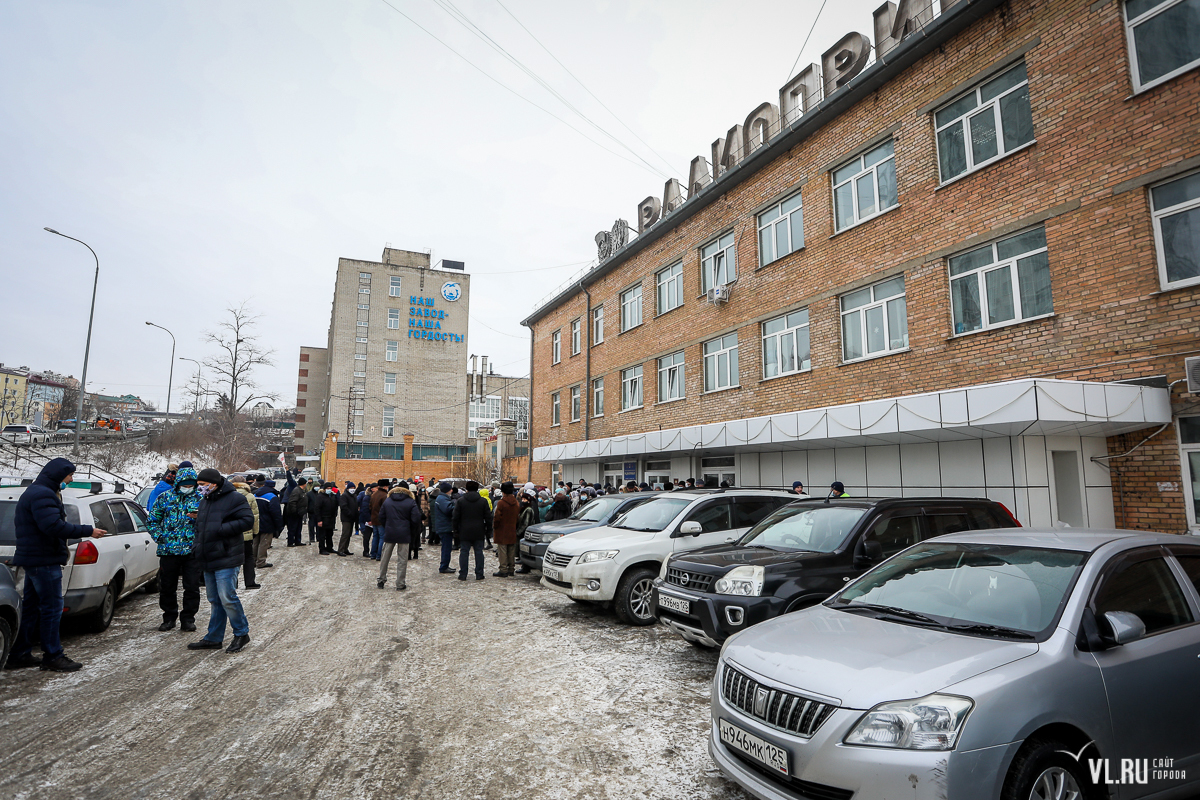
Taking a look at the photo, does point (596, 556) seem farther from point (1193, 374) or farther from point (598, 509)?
point (1193, 374)

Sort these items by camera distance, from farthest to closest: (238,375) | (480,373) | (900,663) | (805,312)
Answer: (480,373)
(238,375)
(805,312)
(900,663)

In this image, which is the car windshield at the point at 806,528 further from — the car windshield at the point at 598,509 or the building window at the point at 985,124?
the building window at the point at 985,124

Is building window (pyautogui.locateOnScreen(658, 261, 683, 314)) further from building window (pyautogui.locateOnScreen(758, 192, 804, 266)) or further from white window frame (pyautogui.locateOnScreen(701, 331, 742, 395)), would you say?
building window (pyautogui.locateOnScreen(758, 192, 804, 266))

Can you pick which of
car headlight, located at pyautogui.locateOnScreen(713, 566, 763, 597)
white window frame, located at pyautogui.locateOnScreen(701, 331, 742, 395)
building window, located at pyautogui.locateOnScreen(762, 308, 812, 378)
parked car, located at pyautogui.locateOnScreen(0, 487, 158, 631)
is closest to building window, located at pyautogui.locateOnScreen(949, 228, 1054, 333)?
building window, located at pyautogui.locateOnScreen(762, 308, 812, 378)

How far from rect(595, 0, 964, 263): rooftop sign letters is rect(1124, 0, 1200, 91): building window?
10.8ft

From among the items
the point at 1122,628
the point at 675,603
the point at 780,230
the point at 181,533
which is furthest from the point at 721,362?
the point at 1122,628

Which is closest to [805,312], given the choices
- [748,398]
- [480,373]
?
[748,398]

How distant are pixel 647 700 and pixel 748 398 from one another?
11.9 metres

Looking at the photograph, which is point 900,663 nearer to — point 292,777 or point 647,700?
point 647,700

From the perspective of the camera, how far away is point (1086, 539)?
143 inches

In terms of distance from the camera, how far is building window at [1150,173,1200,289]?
8.37 meters

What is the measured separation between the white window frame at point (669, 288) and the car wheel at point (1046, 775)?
17373 mm

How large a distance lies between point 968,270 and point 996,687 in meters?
10.6

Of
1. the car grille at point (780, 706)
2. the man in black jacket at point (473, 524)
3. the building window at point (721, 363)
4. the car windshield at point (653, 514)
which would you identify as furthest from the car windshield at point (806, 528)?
the building window at point (721, 363)
